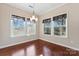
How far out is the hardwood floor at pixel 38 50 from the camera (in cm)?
143

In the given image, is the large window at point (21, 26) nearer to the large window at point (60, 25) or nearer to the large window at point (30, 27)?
the large window at point (30, 27)

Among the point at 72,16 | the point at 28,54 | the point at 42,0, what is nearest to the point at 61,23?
the point at 72,16

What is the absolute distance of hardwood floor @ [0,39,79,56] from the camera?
4.70 feet

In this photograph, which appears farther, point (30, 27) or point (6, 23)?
point (30, 27)

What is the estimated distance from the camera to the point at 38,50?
4.92 feet

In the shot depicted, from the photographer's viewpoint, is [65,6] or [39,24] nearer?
[65,6]

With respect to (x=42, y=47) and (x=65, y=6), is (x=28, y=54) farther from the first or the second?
(x=65, y=6)

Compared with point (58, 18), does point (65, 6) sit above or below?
above

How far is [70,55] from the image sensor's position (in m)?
1.43

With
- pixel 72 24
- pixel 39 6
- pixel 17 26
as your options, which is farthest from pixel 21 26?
pixel 72 24

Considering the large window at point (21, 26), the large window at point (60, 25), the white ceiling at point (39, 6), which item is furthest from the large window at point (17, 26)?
the large window at point (60, 25)

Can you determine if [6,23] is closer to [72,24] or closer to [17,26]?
[17,26]

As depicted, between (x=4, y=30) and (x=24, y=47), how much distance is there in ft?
1.42

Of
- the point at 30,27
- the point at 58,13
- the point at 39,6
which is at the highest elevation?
the point at 39,6
